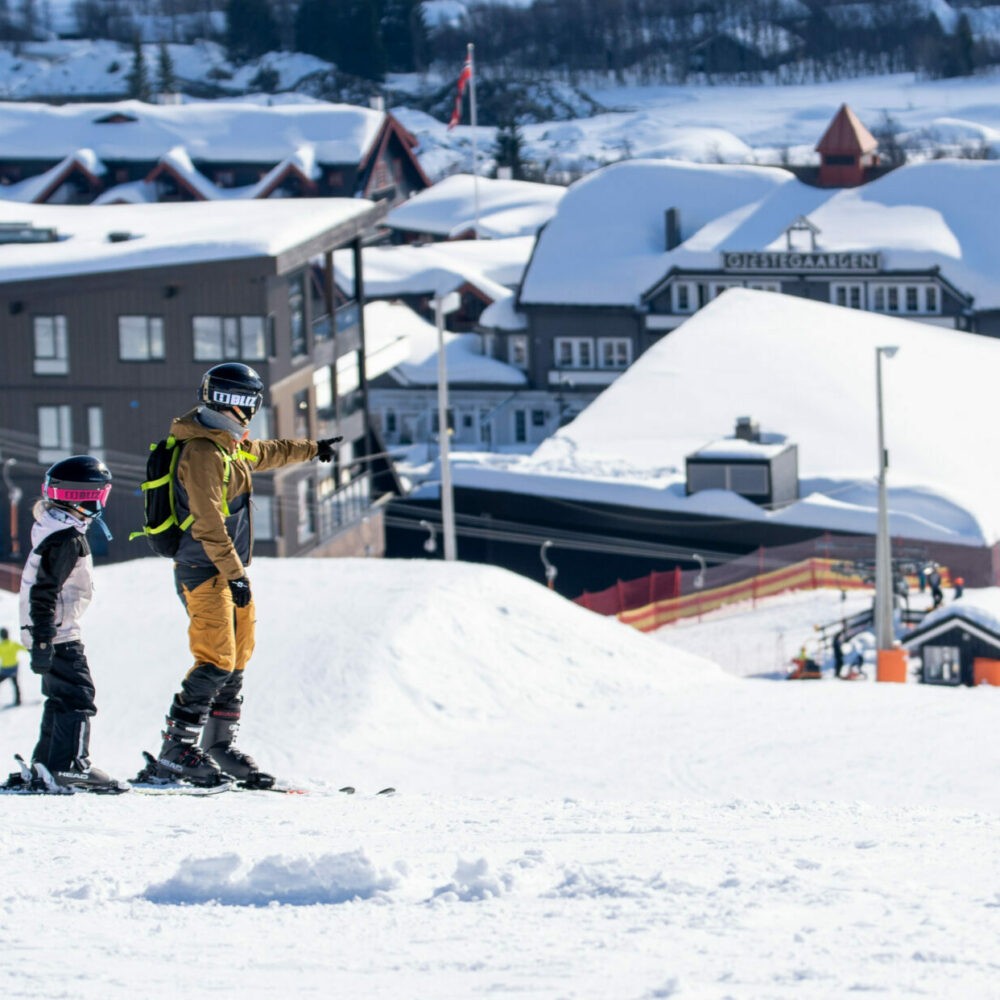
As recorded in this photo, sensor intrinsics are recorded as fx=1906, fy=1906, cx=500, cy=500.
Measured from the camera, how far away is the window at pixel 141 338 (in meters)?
34.5

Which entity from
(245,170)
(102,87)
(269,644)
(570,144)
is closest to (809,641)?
(269,644)

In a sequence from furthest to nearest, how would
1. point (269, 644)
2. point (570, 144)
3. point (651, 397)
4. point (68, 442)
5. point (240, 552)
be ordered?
point (570, 144) → point (651, 397) → point (68, 442) → point (269, 644) → point (240, 552)

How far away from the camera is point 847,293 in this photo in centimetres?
5775

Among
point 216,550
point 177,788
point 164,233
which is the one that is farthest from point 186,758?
point 164,233

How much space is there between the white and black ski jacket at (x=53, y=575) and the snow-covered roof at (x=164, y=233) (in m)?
25.1

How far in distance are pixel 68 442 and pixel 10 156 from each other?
48.0m

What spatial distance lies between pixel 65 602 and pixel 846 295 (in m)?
51.2

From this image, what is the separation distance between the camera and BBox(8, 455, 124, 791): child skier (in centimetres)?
851

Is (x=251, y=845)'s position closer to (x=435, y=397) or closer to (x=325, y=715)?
(x=325, y=715)

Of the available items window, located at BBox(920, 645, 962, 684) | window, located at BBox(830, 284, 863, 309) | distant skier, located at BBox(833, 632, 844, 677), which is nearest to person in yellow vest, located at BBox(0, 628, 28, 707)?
distant skier, located at BBox(833, 632, 844, 677)

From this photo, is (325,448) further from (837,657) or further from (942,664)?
(942,664)

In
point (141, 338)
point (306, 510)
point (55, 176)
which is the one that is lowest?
point (306, 510)

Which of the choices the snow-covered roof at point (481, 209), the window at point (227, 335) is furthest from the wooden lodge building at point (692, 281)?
the window at point (227, 335)

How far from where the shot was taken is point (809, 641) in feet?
90.7
